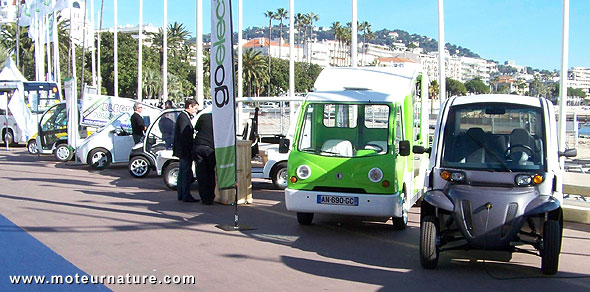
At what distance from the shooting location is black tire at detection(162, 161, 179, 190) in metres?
14.3

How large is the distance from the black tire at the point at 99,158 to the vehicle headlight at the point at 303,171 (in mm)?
10583

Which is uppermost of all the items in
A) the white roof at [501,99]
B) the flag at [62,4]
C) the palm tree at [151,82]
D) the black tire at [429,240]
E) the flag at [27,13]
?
the flag at [27,13]

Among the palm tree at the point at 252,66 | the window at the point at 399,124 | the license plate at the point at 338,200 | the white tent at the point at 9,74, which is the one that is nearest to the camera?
the license plate at the point at 338,200

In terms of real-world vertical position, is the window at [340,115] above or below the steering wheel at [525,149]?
above

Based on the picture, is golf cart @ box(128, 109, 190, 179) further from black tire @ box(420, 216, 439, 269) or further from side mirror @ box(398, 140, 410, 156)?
black tire @ box(420, 216, 439, 269)

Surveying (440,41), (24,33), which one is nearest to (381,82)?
(440,41)

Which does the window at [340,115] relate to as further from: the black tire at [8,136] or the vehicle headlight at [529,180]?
the black tire at [8,136]

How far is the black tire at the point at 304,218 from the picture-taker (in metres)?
10.1

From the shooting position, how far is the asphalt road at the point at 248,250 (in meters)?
6.77

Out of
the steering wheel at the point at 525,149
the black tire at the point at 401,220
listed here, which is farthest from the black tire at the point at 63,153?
the steering wheel at the point at 525,149

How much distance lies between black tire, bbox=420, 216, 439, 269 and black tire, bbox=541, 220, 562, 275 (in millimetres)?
1142

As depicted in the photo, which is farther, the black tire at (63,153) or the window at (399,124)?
the black tire at (63,153)

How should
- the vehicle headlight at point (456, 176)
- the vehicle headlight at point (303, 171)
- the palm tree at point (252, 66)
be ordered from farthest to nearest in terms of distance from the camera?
the palm tree at point (252, 66)
the vehicle headlight at point (303, 171)
the vehicle headlight at point (456, 176)

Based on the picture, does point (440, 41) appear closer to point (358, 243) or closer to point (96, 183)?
point (358, 243)
